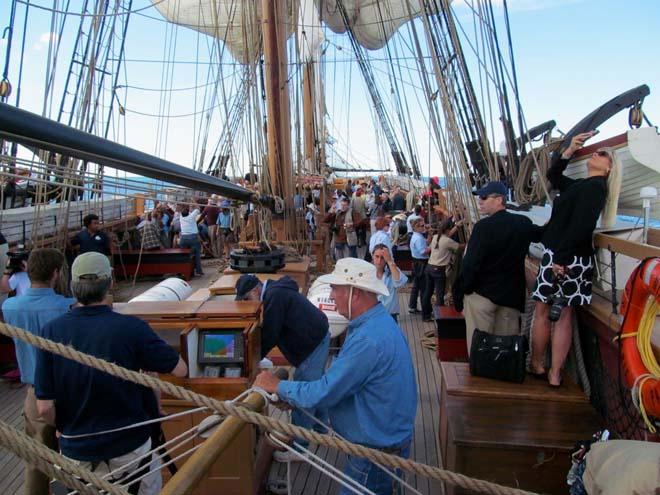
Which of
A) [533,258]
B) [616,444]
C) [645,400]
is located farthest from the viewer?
[533,258]

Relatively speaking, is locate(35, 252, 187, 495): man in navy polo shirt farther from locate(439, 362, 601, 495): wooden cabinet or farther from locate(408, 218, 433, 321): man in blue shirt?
locate(408, 218, 433, 321): man in blue shirt

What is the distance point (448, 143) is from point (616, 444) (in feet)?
13.3

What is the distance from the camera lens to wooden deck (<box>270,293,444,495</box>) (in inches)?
122

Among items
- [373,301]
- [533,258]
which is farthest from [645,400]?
[533,258]

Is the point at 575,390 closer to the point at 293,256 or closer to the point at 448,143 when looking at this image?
the point at 448,143

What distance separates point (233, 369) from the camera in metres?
2.90

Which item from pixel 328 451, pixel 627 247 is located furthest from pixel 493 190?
pixel 328 451

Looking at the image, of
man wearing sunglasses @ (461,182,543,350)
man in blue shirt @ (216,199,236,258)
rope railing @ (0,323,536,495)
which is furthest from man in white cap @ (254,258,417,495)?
man in blue shirt @ (216,199,236,258)

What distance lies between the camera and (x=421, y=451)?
3.52 metres

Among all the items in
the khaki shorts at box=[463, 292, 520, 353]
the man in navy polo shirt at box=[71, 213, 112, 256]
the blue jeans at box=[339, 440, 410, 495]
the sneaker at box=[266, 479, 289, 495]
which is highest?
the man in navy polo shirt at box=[71, 213, 112, 256]

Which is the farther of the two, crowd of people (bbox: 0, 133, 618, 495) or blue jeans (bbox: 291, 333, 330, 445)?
blue jeans (bbox: 291, 333, 330, 445)

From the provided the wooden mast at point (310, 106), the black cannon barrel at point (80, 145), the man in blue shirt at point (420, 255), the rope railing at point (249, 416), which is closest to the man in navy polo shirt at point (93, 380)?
the black cannon barrel at point (80, 145)

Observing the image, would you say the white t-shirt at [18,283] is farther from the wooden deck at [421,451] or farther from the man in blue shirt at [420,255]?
the man in blue shirt at [420,255]

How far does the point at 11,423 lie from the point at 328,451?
240 cm
